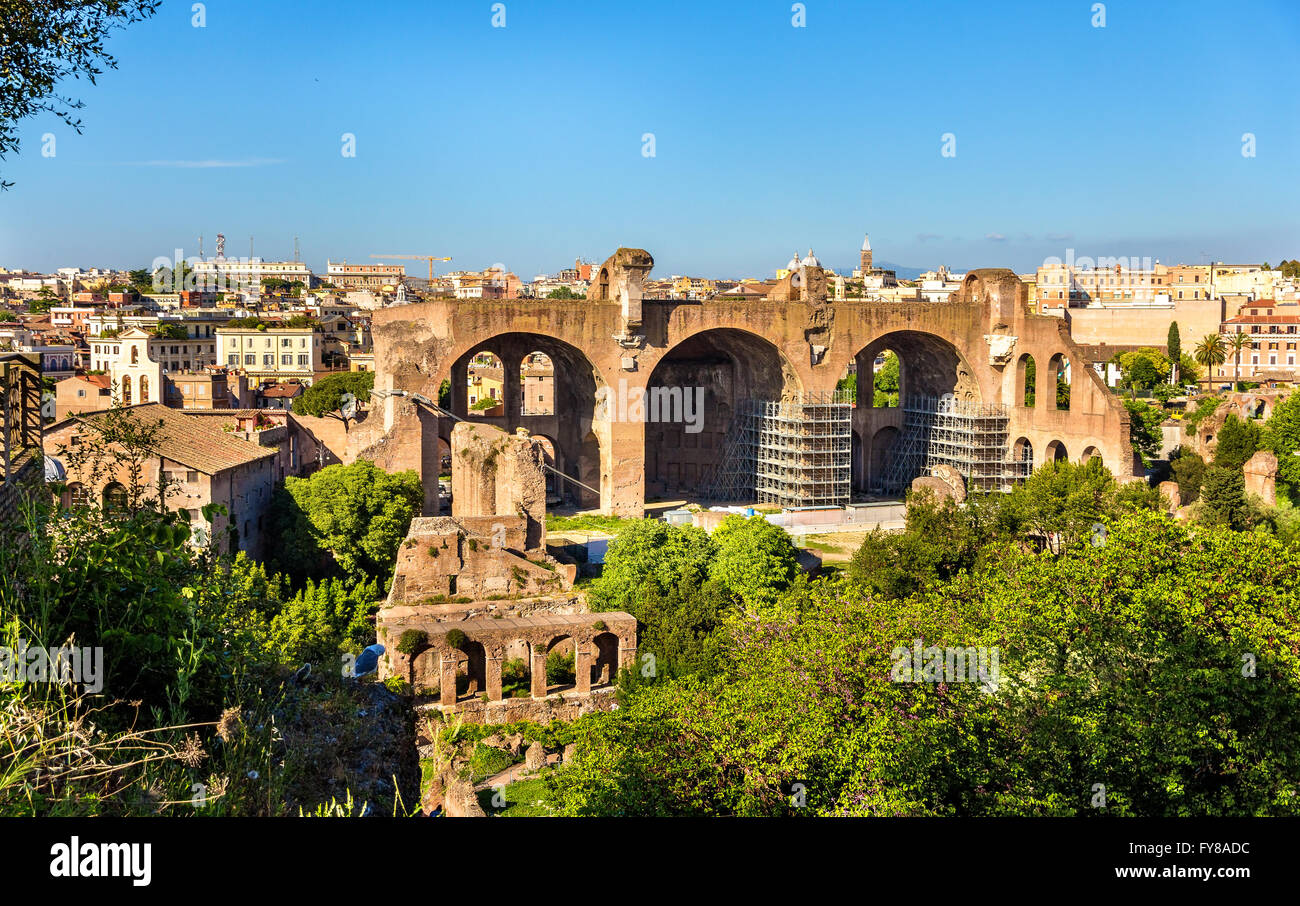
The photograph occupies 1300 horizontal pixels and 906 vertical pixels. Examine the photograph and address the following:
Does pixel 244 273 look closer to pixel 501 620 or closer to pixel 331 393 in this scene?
pixel 331 393

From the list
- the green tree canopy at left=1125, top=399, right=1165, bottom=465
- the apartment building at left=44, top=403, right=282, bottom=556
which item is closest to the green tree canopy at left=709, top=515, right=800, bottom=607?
the apartment building at left=44, top=403, right=282, bottom=556

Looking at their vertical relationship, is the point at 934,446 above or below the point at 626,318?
below

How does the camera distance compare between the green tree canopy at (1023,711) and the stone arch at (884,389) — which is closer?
the green tree canopy at (1023,711)

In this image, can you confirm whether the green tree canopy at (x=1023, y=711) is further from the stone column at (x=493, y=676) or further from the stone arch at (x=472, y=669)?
the stone arch at (x=472, y=669)

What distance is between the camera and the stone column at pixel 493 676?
73.7 ft

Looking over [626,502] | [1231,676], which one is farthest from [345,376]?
[1231,676]

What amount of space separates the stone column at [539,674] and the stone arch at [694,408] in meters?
22.7

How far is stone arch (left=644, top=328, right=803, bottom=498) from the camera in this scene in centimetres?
4559

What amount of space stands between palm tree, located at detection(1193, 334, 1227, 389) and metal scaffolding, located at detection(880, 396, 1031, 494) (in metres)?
28.1

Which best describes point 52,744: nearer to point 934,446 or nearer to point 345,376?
point 934,446

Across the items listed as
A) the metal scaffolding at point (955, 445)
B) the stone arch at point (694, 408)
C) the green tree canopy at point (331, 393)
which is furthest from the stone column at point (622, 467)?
the green tree canopy at point (331, 393)

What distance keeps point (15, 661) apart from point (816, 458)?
37609 millimetres
